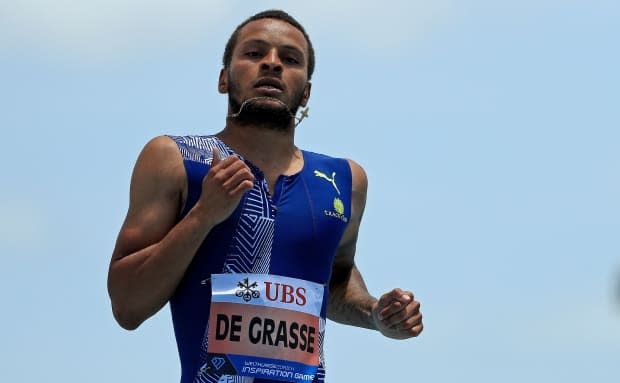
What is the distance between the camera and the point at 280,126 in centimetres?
841

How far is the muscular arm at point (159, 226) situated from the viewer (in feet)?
24.6

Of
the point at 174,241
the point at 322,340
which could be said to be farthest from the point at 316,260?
the point at 174,241

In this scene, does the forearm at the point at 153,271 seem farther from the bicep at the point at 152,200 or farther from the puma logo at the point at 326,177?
the puma logo at the point at 326,177

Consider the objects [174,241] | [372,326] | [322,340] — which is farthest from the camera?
[372,326]

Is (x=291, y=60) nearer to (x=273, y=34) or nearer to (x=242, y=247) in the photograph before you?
(x=273, y=34)

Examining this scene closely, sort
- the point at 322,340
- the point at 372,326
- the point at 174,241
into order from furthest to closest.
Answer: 1. the point at 372,326
2. the point at 322,340
3. the point at 174,241

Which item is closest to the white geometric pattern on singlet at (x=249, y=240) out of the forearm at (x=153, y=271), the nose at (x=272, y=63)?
the forearm at (x=153, y=271)

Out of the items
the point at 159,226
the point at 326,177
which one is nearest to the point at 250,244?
the point at 159,226

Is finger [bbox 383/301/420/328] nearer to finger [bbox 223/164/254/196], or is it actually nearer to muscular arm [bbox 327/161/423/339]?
muscular arm [bbox 327/161/423/339]

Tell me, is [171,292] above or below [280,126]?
below

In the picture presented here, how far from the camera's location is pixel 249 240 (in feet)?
25.7

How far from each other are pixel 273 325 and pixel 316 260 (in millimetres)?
542

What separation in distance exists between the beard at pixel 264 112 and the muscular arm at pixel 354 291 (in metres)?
0.69

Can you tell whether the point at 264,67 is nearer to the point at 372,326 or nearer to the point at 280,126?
the point at 280,126
